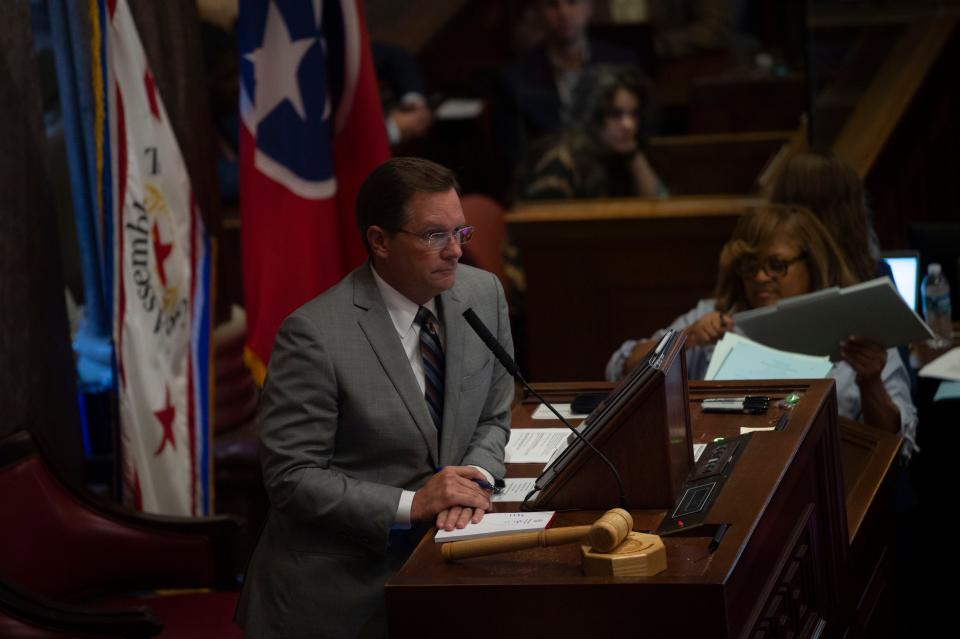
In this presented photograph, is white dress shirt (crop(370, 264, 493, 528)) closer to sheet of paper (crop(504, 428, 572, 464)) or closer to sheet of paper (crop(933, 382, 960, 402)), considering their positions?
sheet of paper (crop(504, 428, 572, 464))

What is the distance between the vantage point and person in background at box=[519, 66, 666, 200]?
6680 mm

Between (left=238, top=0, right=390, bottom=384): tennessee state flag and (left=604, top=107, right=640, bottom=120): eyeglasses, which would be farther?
(left=604, top=107, right=640, bottom=120): eyeglasses

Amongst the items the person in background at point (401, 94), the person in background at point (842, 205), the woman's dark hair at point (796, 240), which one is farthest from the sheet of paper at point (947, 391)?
the person in background at point (401, 94)

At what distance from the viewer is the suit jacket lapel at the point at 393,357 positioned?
2631 mm

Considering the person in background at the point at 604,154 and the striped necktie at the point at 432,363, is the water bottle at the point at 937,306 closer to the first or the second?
the person in background at the point at 604,154

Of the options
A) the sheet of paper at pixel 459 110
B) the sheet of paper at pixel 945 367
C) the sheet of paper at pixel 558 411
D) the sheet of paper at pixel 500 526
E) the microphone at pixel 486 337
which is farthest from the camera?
the sheet of paper at pixel 459 110

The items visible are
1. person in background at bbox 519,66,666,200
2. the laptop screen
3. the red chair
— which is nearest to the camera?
the red chair

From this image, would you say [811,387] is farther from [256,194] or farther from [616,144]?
[616,144]

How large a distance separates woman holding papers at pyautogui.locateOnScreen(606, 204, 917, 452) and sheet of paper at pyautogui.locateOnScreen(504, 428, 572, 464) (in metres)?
0.87

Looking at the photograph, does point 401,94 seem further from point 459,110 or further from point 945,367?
point 945,367

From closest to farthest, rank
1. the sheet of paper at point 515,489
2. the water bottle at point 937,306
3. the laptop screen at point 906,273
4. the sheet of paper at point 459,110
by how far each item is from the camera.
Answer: the sheet of paper at point 515,489, the laptop screen at point 906,273, the water bottle at point 937,306, the sheet of paper at point 459,110

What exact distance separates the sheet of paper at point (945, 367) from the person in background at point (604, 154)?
8.48 ft

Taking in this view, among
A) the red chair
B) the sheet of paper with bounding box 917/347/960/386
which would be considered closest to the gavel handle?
the red chair

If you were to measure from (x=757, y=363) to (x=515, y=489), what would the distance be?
1122 millimetres
